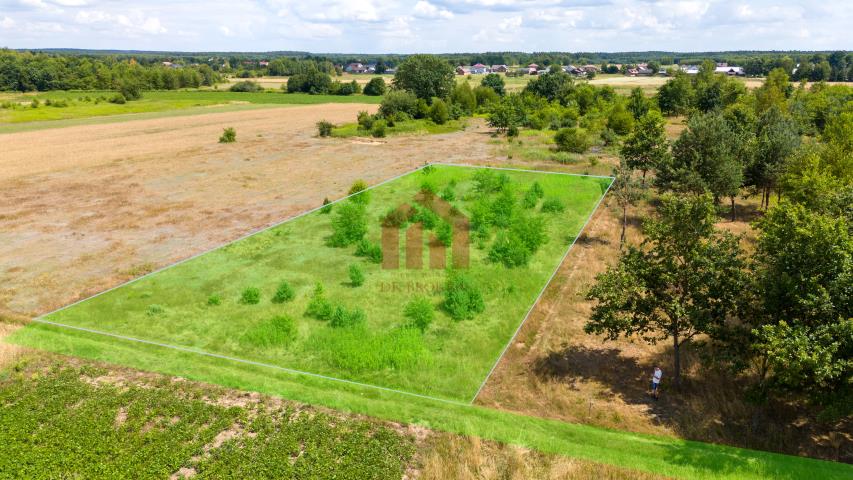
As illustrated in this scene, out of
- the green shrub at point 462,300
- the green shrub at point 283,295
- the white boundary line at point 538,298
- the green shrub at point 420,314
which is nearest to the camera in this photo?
the white boundary line at point 538,298

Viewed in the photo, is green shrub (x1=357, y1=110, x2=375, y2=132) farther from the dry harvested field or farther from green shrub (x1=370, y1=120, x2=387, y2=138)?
the dry harvested field

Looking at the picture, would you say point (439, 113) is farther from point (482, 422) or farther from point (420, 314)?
point (482, 422)

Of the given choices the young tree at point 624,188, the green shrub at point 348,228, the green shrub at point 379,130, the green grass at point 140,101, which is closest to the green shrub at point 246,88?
the green grass at point 140,101

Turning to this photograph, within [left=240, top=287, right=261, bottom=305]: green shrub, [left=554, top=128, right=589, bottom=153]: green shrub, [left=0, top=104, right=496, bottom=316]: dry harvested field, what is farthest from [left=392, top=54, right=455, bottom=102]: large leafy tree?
[left=240, top=287, right=261, bottom=305]: green shrub

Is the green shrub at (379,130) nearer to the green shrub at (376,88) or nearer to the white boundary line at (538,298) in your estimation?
the white boundary line at (538,298)

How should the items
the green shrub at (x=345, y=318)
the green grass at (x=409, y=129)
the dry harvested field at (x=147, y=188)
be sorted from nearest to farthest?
the green shrub at (x=345, y=318) → the dry harvested field at (x=147, y=188) → the green grass at (x=409, y=129)

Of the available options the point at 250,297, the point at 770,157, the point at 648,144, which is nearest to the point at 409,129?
the point at 648,144
